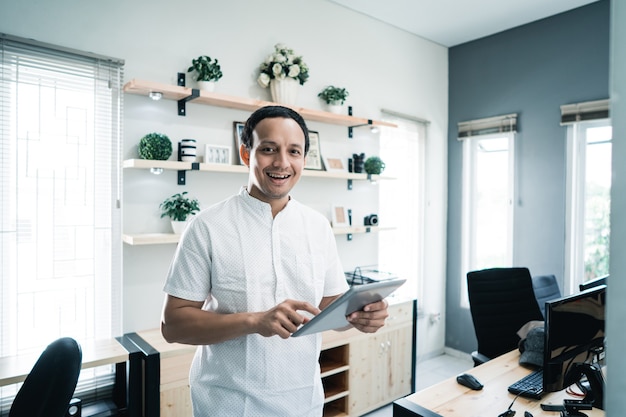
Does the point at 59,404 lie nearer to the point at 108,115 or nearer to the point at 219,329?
the point at 219,329

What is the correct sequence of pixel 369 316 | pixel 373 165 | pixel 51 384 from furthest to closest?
pixel 373 165
pixel 51 384
pixel 369 316

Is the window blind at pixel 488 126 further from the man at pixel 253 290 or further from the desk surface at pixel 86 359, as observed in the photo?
the desk surface at pixel 86 359

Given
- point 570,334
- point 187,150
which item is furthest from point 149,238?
point 570,334

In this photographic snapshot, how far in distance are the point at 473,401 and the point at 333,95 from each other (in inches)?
92.3

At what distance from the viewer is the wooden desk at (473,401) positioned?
1602mm

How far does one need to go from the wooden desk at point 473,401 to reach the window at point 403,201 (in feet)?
7.00

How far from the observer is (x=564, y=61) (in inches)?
144

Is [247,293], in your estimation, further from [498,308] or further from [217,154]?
[498,308]

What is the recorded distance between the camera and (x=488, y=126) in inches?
162

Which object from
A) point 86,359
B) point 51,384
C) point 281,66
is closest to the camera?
point 51,384

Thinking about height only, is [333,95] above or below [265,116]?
above

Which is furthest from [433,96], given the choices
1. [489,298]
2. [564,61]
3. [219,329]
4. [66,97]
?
[219,329]

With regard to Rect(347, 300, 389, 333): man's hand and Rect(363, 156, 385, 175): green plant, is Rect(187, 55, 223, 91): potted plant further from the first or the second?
Rect(347, 300, 389, 333): man's hand

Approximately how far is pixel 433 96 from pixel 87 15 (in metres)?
3.10
